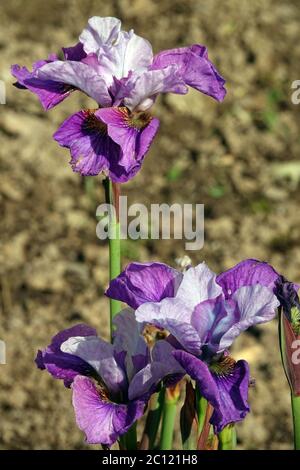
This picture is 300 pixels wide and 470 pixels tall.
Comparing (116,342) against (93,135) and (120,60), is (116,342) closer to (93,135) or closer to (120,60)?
(93,135)

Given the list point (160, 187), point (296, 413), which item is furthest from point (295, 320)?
point (160, 187)

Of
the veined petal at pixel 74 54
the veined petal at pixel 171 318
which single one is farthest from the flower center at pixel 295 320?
the veined petal at pixel 74 54

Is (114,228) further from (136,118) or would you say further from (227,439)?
(227,439)

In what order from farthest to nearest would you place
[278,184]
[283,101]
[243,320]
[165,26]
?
[165,26], [283,101], [278,184], [243,320]

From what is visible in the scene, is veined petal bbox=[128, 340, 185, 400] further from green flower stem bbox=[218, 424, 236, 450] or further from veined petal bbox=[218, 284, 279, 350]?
green flower stem bbox=[218, 424, 236, 450]

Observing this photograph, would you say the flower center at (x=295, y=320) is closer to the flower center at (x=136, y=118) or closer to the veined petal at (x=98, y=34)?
the flower center at (x=136, y=118)

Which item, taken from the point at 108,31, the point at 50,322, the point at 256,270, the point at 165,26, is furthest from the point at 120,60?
the point at 165,26
